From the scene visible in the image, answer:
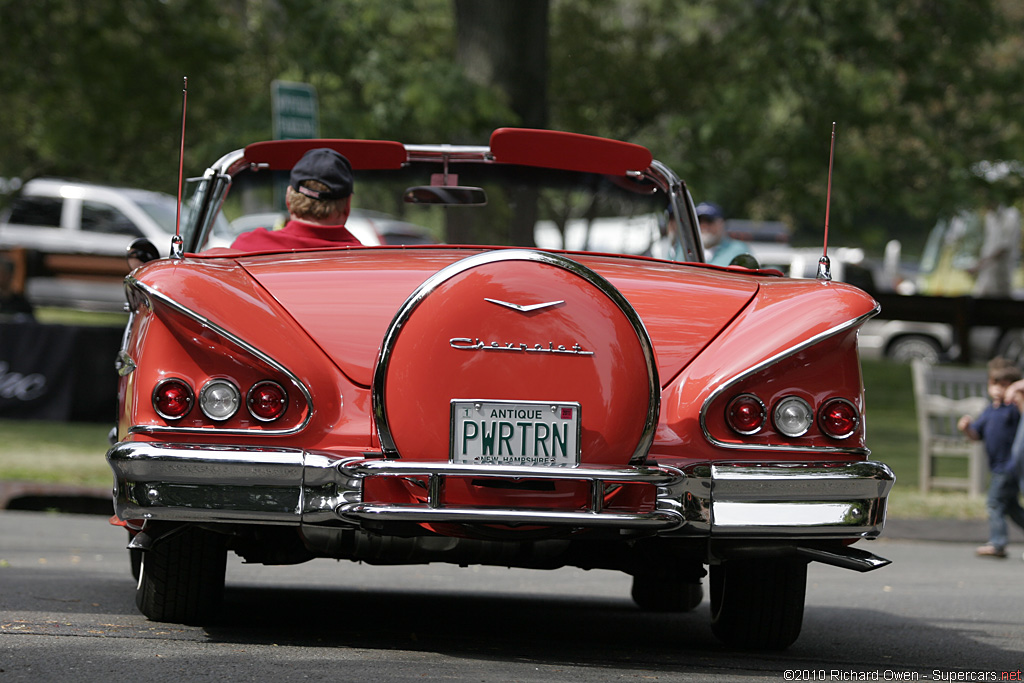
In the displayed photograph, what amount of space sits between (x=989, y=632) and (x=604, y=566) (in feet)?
6.56

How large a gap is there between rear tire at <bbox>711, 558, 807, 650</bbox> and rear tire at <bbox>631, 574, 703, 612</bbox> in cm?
137

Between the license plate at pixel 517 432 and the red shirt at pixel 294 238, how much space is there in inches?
54.2

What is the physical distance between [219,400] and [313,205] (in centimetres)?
132

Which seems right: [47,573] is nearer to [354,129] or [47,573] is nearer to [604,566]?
[604,566]

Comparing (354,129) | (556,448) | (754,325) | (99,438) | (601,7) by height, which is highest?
(601,7)

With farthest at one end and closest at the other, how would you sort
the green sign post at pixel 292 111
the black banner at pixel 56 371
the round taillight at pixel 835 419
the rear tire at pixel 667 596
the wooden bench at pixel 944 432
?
the black banner at pixel 56 371 < the wooden bench at pixel 944 432 < the green sign post at pixel 292 111 < the rear tire at pixel 667 596 < the round taillight at pixel 835 419

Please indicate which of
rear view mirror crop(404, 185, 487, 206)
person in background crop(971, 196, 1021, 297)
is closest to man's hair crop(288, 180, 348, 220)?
rear view mirror crop(404, 185, 487, 206)

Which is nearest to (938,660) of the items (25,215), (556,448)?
(556,448)

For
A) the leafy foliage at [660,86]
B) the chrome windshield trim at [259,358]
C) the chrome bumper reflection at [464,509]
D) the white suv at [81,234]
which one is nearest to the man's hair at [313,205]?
the chrome windshield trim at [259,358]

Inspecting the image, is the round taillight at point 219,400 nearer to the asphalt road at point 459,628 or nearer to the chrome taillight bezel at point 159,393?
the chrome taillight bezel at point 159,393

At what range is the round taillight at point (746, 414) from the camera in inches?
172

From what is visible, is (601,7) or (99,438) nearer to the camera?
(99,438)

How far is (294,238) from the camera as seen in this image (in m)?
5.35

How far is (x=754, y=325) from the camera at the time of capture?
446cm
